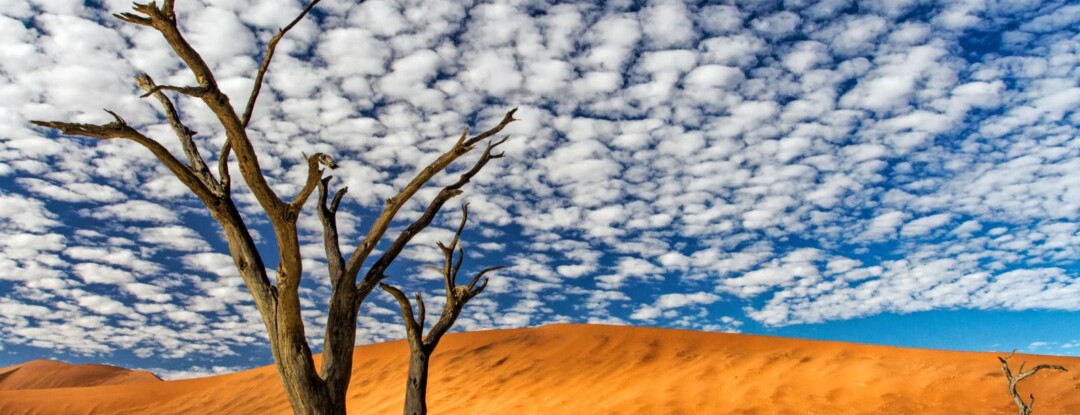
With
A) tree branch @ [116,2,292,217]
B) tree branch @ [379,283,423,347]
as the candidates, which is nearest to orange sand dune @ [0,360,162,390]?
tree branch @ [379,283,423,347]

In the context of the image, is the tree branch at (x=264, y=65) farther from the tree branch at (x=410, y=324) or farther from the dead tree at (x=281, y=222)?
the tree branch at (x=410, y=324)

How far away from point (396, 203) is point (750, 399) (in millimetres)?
10476

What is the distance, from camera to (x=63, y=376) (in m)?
56.9

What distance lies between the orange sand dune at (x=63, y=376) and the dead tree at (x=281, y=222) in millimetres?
61446

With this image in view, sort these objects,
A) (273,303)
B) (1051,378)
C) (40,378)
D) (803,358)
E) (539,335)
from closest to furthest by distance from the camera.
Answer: (273,303) < (1051,378) < (803,358) < (539,335) < (40,378)

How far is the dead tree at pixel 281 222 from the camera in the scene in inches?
166

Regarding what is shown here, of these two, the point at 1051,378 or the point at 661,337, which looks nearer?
the point at 1051,378

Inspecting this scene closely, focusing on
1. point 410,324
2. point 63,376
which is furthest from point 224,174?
point 63,376

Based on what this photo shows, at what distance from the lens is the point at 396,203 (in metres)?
5.30

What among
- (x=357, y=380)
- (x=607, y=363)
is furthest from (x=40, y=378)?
(x=607, y=363)

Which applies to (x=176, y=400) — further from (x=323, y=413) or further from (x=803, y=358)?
(x=323, y=413)

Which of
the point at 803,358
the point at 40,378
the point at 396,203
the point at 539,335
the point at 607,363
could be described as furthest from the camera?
the point at 40,378

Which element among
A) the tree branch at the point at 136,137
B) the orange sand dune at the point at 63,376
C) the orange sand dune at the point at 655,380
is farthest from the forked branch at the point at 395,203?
the orange sand dune at the point at 63,376

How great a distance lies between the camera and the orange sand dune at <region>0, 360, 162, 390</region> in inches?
2222
